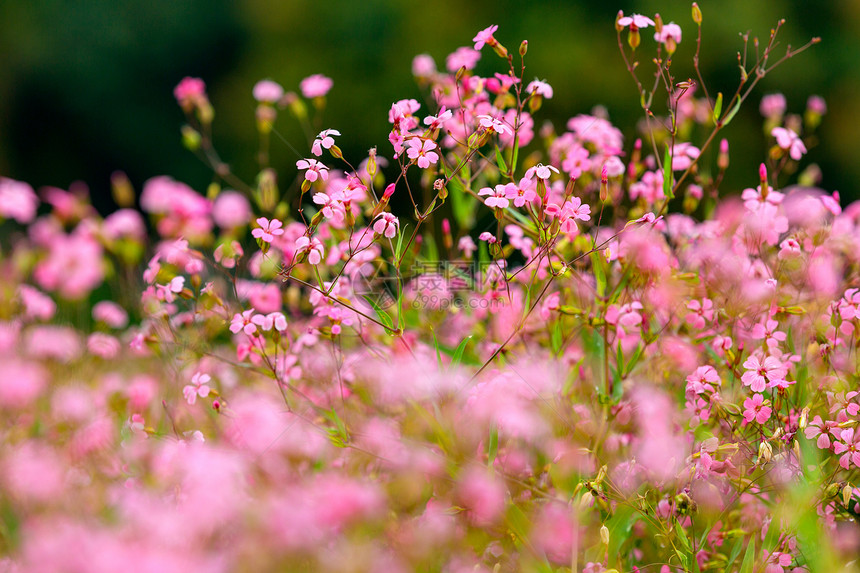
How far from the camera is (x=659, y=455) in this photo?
1475 millimetres

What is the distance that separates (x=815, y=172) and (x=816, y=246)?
28.0 inches

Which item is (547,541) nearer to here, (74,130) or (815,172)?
(815,172)

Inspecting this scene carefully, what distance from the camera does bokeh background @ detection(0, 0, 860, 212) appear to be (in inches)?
346

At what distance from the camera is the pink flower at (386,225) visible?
1.45 meters

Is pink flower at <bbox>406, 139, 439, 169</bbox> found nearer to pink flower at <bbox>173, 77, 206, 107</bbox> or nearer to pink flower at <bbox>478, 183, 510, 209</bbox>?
pink flower at <bbox>478, 183, 510, 209</bbox>

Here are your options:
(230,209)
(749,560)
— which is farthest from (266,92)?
(749,560)

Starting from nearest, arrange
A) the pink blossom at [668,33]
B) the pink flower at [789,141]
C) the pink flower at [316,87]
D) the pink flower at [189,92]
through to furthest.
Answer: the pink blossom at [668,33] < the pink flower at [789,141] < the pink flower at [316,87] < the pink flower at [189,92]

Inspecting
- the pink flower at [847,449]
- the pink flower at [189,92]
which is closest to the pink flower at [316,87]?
the pink flower at [189,92]

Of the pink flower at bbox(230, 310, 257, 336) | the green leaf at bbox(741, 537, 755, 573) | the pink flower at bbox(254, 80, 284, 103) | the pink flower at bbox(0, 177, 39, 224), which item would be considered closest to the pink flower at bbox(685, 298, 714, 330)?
the green leaf at bbox(741, 537, 755, 573)

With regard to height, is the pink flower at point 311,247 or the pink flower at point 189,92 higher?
the pink flower at point 189,92

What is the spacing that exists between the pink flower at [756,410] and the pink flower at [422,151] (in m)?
0.74

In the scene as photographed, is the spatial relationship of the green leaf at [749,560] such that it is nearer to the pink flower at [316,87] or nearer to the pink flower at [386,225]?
the pink flower at [386,225]

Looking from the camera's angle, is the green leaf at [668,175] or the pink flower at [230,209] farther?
the pink flower at [230,209]

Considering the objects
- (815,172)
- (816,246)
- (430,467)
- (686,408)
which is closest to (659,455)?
(686,408)
